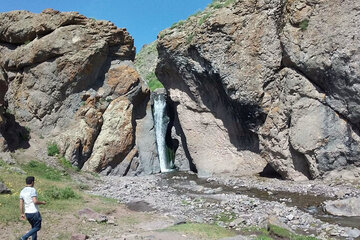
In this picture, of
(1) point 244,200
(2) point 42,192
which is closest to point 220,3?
(1) point 244,200

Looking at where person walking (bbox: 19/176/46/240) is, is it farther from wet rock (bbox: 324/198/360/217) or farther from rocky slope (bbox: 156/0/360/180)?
rocky slope (bbox: 156/0/360/180)

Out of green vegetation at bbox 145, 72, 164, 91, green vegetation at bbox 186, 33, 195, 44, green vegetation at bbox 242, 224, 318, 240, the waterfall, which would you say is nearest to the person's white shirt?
green vegetation at bbox 242, 224, 318, 240

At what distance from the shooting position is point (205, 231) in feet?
41.5

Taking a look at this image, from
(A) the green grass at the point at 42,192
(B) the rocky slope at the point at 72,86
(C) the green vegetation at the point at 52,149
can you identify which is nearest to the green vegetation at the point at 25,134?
(B) the rocky slope at the point at 72,86

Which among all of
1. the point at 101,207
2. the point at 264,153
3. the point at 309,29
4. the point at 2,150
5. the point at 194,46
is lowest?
the point at 101,207

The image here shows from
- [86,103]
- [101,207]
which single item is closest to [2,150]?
[86,103]

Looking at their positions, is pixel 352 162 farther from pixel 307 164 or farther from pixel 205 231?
pixel 205 231

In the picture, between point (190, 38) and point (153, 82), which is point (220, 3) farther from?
point (153, 82)

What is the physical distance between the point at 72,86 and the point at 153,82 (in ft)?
129

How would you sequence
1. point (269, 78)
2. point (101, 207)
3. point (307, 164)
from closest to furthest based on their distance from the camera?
point (101, 207) → point (307, 164) → point (269, 78)

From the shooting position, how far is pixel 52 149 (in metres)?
28.2

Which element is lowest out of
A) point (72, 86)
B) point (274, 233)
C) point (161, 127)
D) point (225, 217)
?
point (274, 233)

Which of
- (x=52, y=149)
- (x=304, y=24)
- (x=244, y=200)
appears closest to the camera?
(x=244, y=200)

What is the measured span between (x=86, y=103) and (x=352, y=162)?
930 inches
